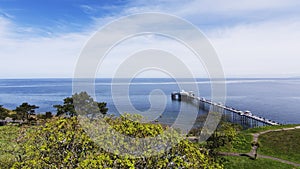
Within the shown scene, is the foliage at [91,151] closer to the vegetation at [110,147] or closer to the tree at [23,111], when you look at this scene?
the vegetation at [110,147]

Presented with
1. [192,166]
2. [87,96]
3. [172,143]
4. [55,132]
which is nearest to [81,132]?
A: [55,132]

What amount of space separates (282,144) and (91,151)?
84.3 ft

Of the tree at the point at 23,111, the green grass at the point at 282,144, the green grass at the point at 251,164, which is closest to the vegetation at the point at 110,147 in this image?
the green grass at the point at 251,164

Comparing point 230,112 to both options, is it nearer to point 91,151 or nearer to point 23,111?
point 23,111

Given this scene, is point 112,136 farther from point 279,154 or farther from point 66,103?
point 66,103

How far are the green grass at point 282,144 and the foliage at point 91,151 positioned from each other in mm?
19738

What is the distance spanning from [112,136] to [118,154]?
2.89 feet

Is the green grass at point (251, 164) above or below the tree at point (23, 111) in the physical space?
below

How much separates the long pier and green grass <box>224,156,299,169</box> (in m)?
18.5

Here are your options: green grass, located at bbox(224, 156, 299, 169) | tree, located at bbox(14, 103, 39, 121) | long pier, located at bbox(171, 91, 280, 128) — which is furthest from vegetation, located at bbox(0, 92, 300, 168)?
tree, located at bbox(14, 103, 39, 121)

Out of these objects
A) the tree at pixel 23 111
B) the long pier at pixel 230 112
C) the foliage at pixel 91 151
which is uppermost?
the foliage at pixel 91 151

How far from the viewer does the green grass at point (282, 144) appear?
25.9m

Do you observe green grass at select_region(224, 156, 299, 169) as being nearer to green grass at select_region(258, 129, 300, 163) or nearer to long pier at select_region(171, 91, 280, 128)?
green grass at select_region(258, 129, 300, 163)

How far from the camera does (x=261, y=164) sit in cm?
2272
